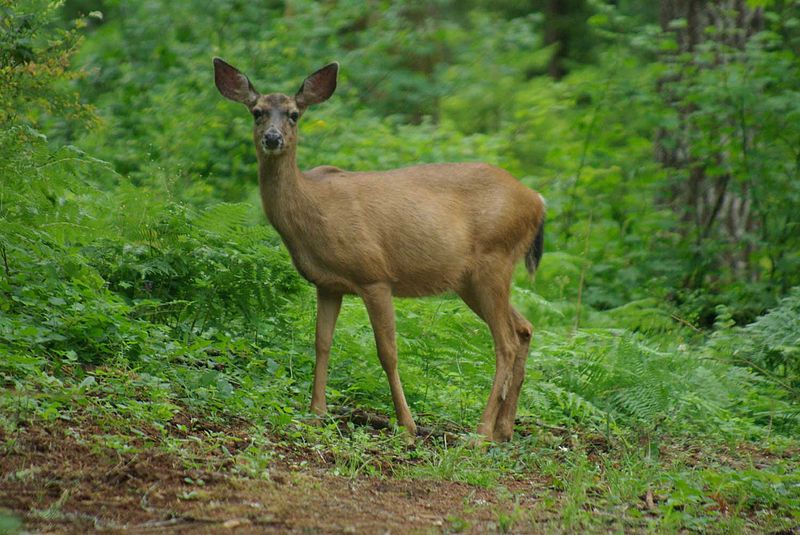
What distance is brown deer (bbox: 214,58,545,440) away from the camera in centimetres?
679

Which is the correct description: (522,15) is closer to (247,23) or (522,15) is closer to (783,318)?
(247,23)

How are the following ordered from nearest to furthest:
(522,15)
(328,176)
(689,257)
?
(328,176) → (689,257) → (522,15)

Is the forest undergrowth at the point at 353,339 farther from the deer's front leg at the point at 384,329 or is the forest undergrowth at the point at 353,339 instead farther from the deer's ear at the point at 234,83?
the deer's ear at the point at 234,83

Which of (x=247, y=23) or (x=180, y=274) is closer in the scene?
(x=180, y=274)

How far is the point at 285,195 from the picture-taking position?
6.84 m

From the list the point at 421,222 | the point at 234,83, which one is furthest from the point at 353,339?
the point at 234,83

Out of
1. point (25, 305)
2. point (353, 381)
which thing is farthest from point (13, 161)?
point (353, 381)

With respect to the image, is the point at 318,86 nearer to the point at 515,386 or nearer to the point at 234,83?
the point at 234,83

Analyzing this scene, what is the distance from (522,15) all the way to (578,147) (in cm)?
917

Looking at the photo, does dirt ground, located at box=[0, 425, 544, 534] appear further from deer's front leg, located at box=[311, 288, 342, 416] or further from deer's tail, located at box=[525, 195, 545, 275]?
Result: deer's tail, located at box=[525, 195, 545, 275]

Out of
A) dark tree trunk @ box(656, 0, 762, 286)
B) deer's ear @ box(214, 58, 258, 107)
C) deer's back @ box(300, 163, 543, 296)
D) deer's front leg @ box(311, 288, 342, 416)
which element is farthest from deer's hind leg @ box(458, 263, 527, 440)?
dark tree trunk @ box(656, 0, 762, 286)

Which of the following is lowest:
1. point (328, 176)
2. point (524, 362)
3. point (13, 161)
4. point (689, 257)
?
point (689, 257)

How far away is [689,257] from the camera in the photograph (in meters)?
11.1

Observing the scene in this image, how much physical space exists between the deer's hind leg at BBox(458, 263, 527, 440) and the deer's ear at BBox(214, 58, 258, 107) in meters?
1.92
